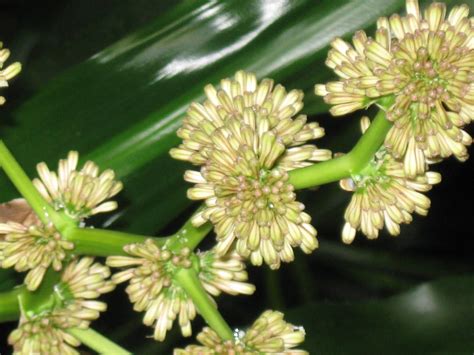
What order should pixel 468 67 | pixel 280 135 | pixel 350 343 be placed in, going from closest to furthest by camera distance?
1. pixel 468 67
2. pixel 280 135
3. pixel 350 343

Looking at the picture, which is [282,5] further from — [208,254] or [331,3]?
[208,254]

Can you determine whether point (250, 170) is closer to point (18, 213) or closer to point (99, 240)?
point (99, 240)

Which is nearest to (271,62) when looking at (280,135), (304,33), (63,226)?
Answer: (304,33)

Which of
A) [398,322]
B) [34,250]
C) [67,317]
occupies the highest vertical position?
[34,250]

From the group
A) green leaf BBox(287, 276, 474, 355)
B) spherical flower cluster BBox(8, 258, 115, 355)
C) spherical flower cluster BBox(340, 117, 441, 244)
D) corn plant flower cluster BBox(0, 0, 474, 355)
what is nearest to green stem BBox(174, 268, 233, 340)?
corn plant flower cluster BBox(0, 0, 474, 355)

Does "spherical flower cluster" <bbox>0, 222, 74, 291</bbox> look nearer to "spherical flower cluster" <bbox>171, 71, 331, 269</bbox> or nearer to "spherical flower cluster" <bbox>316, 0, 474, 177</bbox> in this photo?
"spherical flower cluster" <bbox>171, 71, 331, 269</bbox>

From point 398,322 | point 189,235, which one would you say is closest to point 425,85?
point 189,235

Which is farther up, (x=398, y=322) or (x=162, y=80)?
(x=162, y=80)
